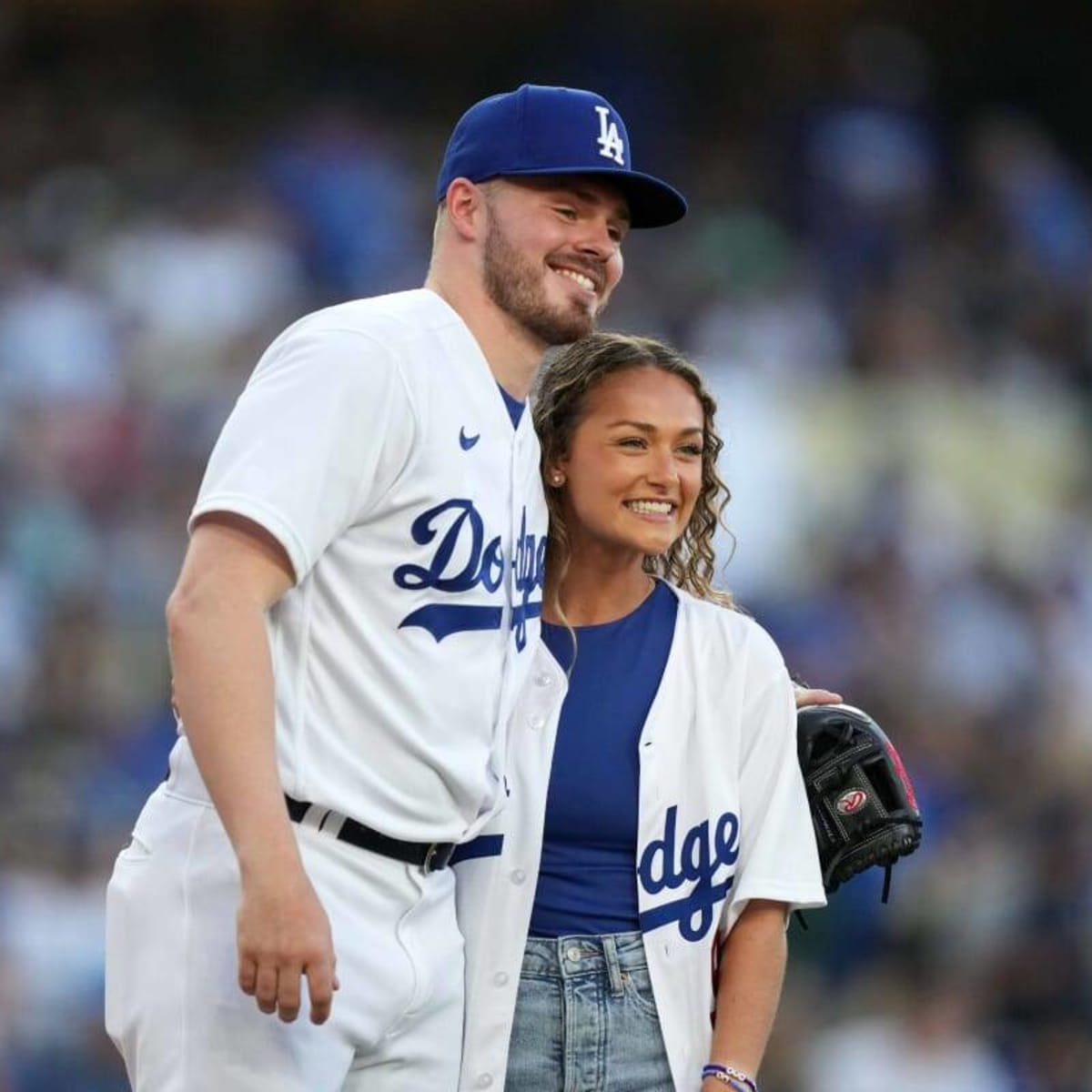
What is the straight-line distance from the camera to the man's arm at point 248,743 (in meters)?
2.21

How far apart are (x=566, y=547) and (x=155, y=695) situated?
3.92 meters

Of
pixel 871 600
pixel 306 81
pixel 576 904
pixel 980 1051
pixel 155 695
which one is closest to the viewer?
pixel 576 904

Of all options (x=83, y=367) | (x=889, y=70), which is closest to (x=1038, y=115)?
(x=889, y=70)

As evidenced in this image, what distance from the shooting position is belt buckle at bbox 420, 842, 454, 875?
2.55 meters

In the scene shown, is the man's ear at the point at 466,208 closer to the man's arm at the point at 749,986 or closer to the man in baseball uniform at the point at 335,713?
the man in baseball uniform at the point at 335,713

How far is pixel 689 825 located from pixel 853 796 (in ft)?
1.04

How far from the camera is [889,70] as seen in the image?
9.05 m

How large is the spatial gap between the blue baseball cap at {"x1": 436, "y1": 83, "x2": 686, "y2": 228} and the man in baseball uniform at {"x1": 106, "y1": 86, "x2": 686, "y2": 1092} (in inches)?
1.1

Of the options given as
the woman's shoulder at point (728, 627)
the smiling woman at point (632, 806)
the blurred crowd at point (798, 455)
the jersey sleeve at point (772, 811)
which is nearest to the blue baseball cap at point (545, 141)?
the smiling woman at point (632, 806)

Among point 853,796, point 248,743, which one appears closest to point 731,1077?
point 853,796

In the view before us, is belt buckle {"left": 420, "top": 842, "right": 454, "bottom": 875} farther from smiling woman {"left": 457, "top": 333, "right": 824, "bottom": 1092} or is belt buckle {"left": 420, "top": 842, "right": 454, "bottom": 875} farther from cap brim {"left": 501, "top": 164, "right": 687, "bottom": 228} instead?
cap brim {"left": 501, "top": 164, "right": 687, "bottom": 228}

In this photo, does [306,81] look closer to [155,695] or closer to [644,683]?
[155,695]

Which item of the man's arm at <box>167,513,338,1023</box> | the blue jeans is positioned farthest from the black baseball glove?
the man's arm at <box>167,513,338,1023</box>

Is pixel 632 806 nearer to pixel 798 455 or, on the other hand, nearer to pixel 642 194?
pixel 642 194
